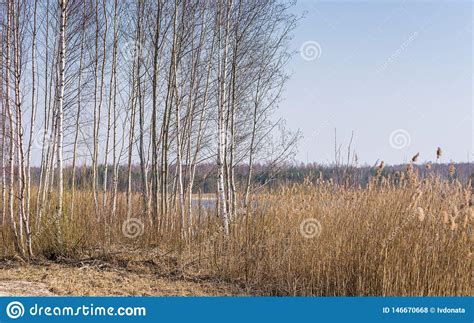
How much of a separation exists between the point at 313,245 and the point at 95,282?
2.79 m

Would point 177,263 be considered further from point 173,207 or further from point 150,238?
point 173,207

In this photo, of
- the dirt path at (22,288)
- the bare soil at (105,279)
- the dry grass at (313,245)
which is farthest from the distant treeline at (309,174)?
the dirt path at (22,288)

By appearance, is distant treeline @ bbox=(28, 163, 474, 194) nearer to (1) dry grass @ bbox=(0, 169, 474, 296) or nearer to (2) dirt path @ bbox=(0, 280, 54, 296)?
(1) dry grass @ bbox=(0, 169, 474, 296)

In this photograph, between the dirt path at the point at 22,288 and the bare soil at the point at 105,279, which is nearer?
the dirt path at the point at 22,288

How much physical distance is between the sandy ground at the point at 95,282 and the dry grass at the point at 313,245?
35mm

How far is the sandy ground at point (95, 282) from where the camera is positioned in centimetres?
602

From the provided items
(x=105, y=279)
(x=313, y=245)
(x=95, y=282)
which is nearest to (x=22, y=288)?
(x=95, y=282)

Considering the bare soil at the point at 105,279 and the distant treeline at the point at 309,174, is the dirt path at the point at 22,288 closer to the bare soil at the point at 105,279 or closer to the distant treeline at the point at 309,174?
the bare soil at the point at 105,279

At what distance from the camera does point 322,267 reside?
596 centimetres

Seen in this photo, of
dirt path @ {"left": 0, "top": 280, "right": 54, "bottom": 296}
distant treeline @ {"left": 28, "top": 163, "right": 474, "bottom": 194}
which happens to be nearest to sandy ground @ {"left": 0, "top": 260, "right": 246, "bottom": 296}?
dirt path @ {"left": 0, "top": 280, "right": 54, "bottom": 296}

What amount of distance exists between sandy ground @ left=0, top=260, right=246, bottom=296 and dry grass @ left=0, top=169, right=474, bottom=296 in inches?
1.4

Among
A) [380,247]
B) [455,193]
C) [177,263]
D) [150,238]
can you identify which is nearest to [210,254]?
[177,263]

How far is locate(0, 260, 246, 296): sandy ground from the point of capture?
6.02 meters

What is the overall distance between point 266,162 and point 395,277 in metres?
5.65
